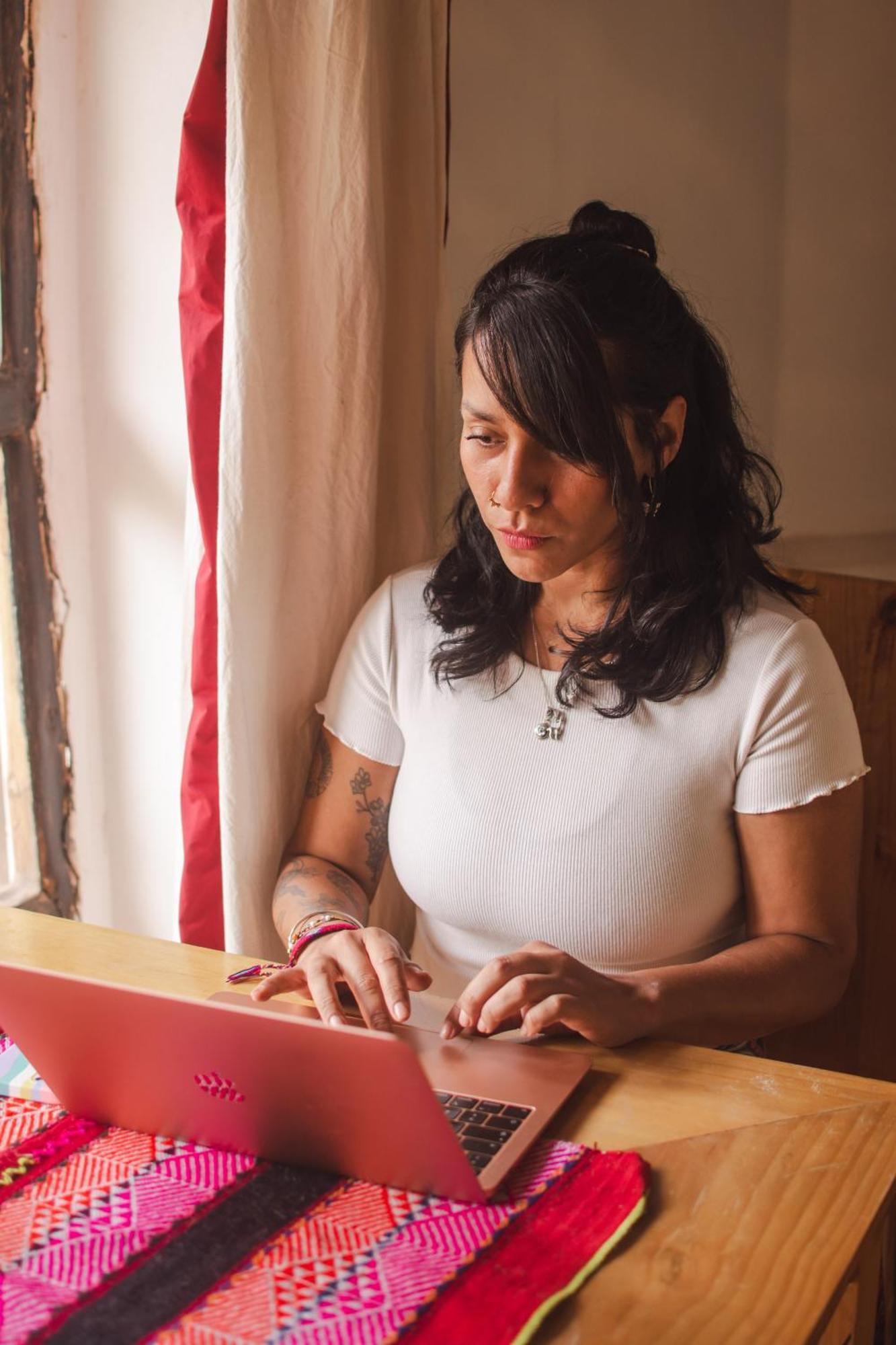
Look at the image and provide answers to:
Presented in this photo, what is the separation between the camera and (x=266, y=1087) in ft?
2.77

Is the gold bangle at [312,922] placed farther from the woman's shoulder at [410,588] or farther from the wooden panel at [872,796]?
the wooden panel at [872,796]

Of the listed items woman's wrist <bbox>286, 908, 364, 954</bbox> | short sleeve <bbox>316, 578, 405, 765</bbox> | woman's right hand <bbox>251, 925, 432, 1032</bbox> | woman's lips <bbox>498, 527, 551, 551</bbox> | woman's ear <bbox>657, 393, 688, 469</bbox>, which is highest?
woman's ear <bbox>657, 393, 688, 469</bbox>

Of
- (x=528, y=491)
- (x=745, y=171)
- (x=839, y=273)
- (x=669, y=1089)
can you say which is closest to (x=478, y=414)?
(x=528, y=491)

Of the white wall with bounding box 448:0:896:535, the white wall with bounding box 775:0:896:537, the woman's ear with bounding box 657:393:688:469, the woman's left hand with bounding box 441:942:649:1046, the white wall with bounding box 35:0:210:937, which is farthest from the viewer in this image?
the white wall with bounding box 775:0:896:537

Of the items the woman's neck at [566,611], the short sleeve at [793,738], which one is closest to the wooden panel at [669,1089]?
the short sleeve at [793,738]

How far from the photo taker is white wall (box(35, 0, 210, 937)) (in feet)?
5.41

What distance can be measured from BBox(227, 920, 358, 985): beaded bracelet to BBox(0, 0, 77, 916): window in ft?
2.36

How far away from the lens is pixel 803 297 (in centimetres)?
245

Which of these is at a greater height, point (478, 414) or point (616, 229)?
point (616, 229)

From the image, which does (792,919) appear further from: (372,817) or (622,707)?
(372,817)

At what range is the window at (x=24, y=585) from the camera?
5.47ft

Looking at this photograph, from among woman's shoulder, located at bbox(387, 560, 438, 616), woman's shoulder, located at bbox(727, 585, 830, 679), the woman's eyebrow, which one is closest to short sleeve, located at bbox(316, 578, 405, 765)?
woman's shoulder, located at bbox(387, 560, 438, 616)

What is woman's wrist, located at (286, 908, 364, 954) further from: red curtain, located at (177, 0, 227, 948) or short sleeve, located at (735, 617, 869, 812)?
short sleeve, located at (735, 617, 869, 812)

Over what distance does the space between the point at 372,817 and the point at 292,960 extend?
11.6 inches
